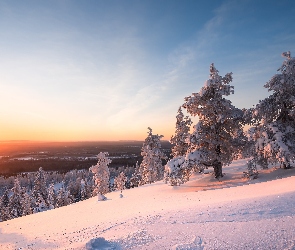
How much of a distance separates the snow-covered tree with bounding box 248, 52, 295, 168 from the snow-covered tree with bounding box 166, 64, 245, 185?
1577 mm

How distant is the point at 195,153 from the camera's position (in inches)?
642

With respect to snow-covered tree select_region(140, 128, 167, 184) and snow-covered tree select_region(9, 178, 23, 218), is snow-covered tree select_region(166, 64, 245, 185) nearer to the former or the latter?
snow-covered tree select_region(140, 128, 167, 184)

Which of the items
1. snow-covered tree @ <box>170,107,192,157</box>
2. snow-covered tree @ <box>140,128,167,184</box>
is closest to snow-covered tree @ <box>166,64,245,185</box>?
snow-covered tree @ <box>170,107,192,157</box>

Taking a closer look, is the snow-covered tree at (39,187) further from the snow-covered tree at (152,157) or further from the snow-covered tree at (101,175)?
the snow-covered tree at (152,157)

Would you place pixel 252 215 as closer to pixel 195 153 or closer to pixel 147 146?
pixel 195 153

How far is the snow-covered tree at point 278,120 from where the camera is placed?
13961 millimetres

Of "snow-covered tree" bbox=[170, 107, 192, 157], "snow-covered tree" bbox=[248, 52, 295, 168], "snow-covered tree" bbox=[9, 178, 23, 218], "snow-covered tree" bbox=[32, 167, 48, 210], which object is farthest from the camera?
"snow-covered tree" bbox=[32, 167, 48, 210]

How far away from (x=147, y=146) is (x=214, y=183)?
25.6 m

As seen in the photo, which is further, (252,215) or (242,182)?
(242,182)

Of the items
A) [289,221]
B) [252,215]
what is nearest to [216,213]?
[252,215]

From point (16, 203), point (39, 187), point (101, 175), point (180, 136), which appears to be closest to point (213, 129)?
point (180, 136)

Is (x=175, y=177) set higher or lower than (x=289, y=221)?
lower

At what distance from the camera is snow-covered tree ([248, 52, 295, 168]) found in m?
14.0

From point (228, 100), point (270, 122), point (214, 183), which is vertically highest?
point (228, 100)
